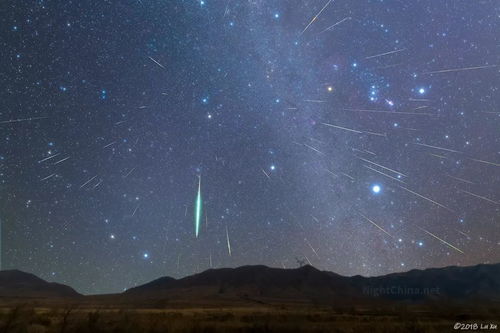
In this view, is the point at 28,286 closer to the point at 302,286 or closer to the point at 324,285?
the point at 302,286

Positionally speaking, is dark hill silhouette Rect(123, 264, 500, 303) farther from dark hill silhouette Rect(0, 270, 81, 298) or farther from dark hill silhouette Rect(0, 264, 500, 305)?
dark hill silhouette Rect(0, 270, 81, 298)

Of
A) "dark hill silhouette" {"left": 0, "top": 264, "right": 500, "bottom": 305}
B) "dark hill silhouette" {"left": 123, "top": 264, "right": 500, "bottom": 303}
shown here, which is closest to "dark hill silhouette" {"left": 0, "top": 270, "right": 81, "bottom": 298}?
"dark hill silhouette" {"left": 0, "top": 264, "right": 500, "bottom": 305}

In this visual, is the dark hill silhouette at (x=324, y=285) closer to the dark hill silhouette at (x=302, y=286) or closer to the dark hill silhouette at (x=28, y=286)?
the dark hill silhouette at (x=302, y=286)

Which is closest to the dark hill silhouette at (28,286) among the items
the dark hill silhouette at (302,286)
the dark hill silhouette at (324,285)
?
the dark hill silhouette at (302,286)

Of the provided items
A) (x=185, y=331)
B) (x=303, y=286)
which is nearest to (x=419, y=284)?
(x=303, y=286)

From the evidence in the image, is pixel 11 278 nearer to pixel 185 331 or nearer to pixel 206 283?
pixel 206 283

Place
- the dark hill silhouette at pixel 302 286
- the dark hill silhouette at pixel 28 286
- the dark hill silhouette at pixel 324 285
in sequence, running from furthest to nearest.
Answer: the dark hill silhouette at pixel 28 286 → the dark hill silhouette at pixel 324 285 → the dark hill silhouette at pixel 302 286

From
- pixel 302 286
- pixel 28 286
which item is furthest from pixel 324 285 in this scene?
pixel 28 286

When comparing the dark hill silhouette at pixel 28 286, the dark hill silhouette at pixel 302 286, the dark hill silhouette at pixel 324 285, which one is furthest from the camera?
the dark hill silhouette at pixel 28 286
